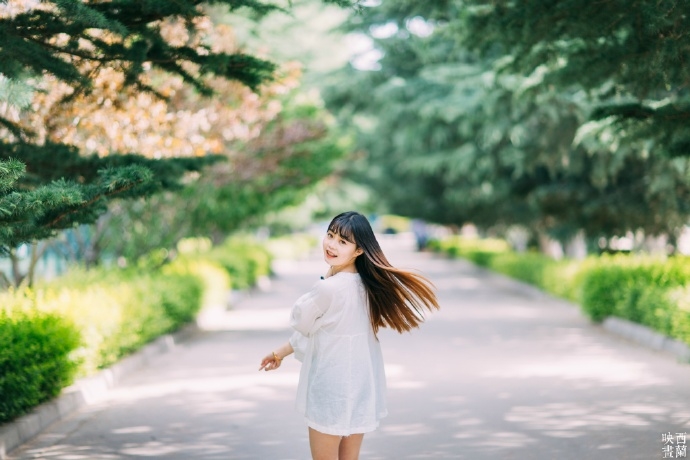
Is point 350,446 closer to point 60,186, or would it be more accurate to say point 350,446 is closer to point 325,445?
point 325,445

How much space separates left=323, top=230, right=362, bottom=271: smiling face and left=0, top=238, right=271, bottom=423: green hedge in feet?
12.8

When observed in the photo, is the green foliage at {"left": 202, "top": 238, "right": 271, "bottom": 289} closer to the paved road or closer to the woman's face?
the paved road

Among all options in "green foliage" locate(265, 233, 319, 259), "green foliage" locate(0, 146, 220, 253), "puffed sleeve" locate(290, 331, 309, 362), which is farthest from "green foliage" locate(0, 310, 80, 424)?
"green foliage" locate(265, 233, 319, 259)

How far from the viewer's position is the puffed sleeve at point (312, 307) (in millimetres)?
4949

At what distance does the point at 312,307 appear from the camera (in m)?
4.95

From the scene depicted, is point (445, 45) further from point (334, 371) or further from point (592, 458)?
point (334, 371)

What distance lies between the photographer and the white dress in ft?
16.1

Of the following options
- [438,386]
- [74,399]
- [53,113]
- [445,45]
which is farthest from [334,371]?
[445,45]

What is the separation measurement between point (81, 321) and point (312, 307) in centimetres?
588

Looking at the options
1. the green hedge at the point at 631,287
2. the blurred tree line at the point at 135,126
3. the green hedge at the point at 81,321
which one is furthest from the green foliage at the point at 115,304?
the green hedge at the point at 631,287

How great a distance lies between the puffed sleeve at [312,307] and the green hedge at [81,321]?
12.3ft

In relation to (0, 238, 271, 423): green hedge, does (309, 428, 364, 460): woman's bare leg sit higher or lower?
lower

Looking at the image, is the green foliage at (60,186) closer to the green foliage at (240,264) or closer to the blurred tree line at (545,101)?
the blurred tree line at (545,101)

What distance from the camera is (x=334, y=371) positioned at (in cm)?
494
